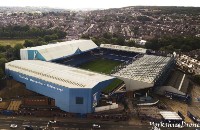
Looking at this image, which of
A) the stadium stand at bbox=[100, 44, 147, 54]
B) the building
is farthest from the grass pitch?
the building

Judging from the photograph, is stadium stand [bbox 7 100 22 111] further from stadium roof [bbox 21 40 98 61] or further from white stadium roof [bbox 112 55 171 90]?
white stadium roof [bbox 112 55 171 90]

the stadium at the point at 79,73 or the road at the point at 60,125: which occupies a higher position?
the stadium at the point at 79,73

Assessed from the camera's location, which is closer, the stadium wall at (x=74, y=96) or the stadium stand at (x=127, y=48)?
the stadium wall at (x=74, y=96)

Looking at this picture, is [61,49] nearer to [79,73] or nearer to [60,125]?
[79,73]

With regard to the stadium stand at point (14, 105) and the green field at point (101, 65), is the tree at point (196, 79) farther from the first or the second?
the stadium stand at point (14, 105)

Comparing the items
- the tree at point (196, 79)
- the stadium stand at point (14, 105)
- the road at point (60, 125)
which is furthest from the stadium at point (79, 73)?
the tree at point (196, 79)
